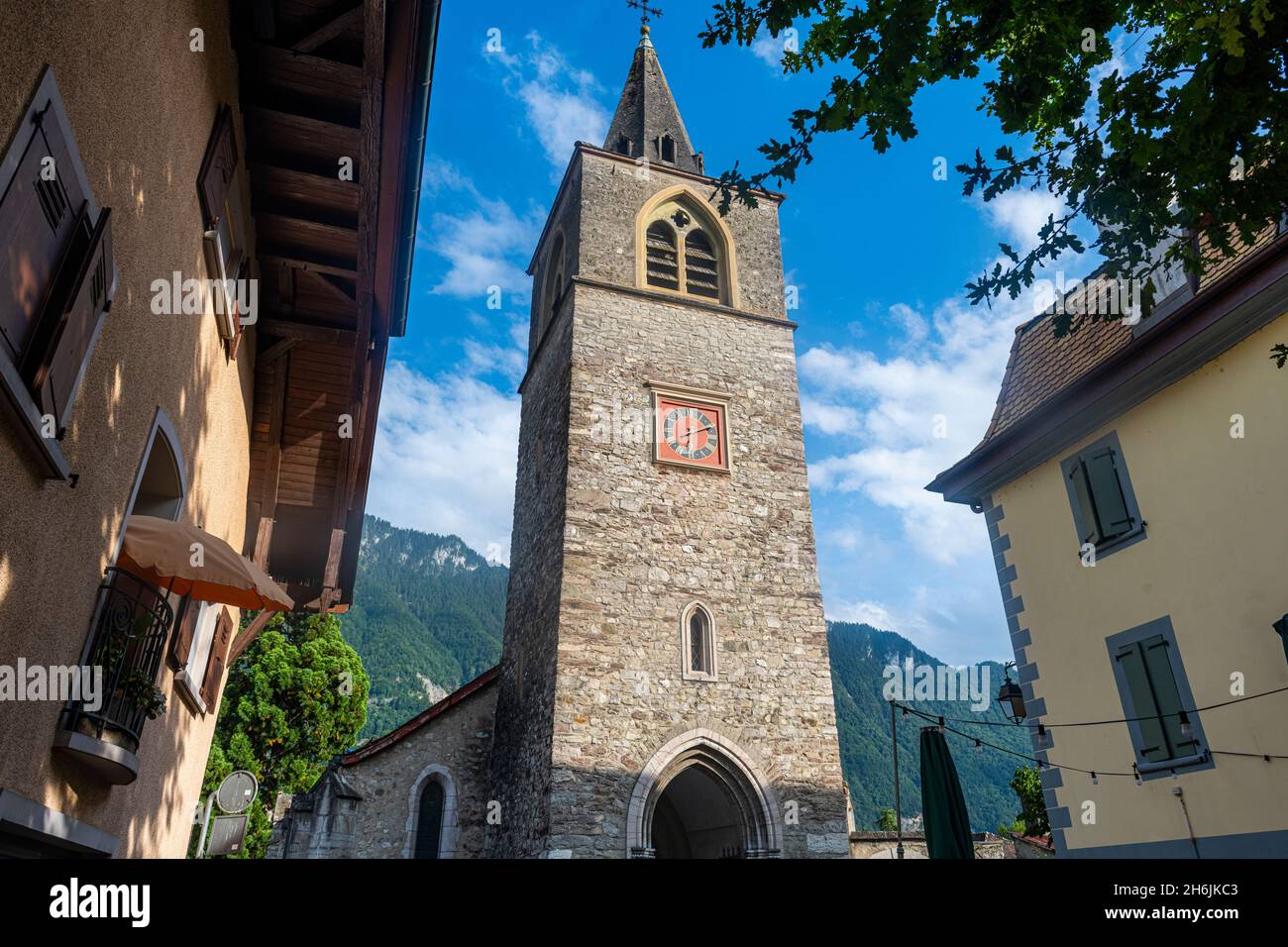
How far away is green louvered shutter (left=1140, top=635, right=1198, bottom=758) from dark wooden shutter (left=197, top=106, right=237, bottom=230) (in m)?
9.15

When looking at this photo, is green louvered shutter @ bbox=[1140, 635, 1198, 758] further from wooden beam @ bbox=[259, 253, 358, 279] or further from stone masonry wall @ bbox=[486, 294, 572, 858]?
stone masonry wall @ bbox=[486, 294, 572, 858]

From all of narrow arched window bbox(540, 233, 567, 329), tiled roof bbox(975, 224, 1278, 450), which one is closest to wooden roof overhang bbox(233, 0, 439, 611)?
tiled roof bbox(975, 224, 1278, 450)

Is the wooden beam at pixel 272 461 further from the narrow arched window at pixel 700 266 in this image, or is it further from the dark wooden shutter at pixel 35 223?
the narrow arched window at pixel 700 266

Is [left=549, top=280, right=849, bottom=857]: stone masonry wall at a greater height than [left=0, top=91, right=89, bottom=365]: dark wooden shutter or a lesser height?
greater

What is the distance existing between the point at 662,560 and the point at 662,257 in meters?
7.62

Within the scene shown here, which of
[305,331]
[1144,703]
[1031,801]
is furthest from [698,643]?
[1031,801]

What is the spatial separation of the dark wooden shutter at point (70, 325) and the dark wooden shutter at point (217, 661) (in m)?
4.90

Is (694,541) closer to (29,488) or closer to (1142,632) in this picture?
(1142,632)

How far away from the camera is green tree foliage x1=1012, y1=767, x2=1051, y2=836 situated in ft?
79.9

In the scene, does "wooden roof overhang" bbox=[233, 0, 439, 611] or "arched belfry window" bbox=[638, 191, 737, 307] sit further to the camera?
"arched belfry window" bbox=[638, 191, 737, 307]

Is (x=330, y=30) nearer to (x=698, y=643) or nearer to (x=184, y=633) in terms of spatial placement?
(x=184, y=633)

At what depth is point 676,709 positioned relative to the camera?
588 inches
